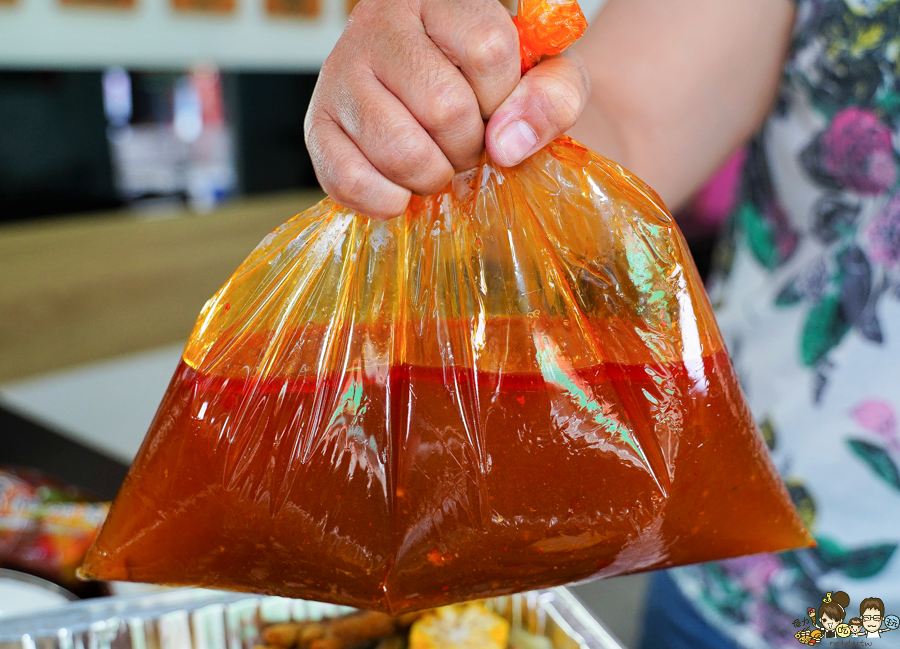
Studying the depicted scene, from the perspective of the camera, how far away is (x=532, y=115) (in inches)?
15.7

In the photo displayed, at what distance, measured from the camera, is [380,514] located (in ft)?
1.34

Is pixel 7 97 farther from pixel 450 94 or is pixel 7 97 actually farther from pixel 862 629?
pixel 862 629

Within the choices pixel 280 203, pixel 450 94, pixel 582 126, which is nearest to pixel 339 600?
pixel 450 94

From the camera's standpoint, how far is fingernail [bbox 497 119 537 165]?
1.31 feet

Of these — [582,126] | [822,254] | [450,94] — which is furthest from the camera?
[822,254]

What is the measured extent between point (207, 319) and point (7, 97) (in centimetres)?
251

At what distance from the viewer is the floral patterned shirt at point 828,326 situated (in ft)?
2.40

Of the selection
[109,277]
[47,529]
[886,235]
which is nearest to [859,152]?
[886,235]

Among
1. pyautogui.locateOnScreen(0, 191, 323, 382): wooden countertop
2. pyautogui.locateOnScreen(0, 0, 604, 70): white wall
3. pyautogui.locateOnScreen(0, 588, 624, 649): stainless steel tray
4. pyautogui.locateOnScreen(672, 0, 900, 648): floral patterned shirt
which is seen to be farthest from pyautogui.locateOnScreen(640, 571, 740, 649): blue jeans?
pyautogui.locateOnScreen(0, 0, 604, 70): white wall

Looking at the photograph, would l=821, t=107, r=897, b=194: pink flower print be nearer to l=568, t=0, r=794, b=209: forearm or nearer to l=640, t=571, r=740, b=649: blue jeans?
l=568, t=0, r=794, b=209: forearm

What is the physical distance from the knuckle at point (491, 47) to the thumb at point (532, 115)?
23 millimetres

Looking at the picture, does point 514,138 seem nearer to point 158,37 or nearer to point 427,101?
point 427,101

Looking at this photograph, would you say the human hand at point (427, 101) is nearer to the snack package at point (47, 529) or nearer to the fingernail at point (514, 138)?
the fingernail at point (514, 138)

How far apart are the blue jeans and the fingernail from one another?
0.67 m
